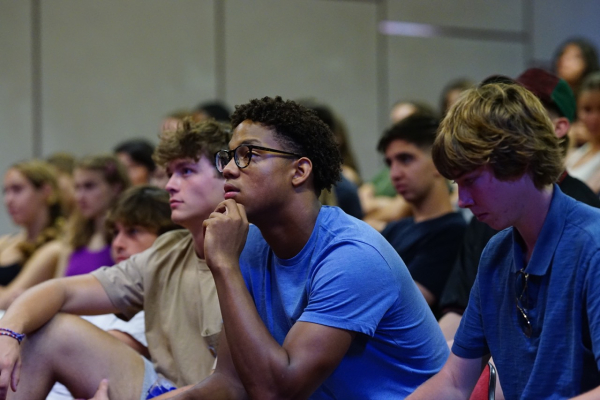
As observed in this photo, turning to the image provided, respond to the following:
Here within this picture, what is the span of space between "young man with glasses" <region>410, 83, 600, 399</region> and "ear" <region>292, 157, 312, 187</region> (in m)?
0.34

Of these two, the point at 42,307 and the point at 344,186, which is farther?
the point at 344,186

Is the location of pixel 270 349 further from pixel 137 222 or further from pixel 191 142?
pixel 137 222

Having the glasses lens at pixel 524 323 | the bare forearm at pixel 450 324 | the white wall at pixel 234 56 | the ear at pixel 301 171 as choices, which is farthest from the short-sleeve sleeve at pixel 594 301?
the white wall at pixel 234 56

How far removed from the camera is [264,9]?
5.43 meters

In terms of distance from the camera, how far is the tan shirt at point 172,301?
2.02 m

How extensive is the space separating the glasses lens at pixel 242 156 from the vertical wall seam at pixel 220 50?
3748mm

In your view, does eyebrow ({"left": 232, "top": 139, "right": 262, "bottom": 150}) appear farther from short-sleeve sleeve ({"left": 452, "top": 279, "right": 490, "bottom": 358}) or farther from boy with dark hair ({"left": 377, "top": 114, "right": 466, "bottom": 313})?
boy with dark hair ({"left": 377, "top": 114, "right": 466, "bottom": 313})

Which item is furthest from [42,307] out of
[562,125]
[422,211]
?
[562,125]

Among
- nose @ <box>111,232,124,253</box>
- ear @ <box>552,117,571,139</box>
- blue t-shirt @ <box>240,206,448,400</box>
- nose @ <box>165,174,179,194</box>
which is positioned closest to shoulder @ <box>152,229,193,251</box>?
nose @ <box>165,174,179,194</box>

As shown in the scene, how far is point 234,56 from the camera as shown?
536 cm

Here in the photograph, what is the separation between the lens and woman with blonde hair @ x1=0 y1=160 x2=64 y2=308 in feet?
12.4

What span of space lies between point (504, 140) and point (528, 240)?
0.19 m

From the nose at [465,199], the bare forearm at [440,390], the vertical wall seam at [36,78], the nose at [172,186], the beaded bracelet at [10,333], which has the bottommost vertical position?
the bare forearm at [440,390]

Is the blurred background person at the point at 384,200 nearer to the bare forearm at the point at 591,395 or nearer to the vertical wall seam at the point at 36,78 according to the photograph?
the bare forearm at the point at 591,395
